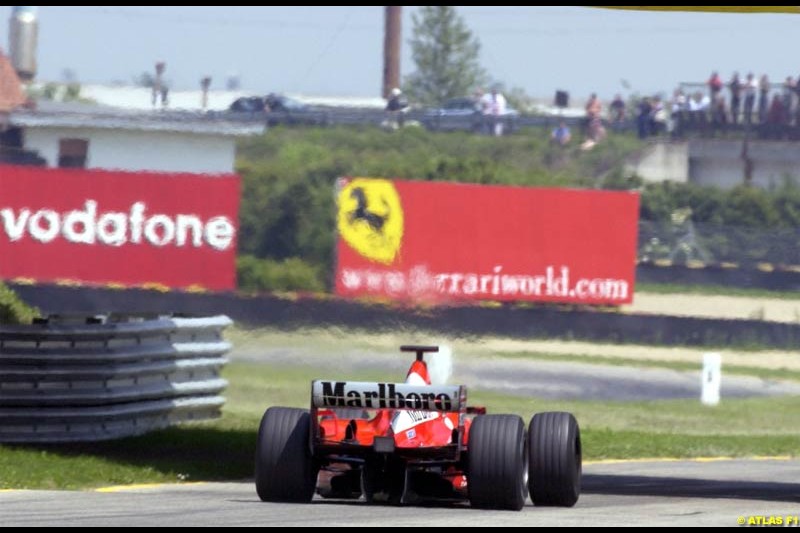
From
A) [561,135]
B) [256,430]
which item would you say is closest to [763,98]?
[561,135]

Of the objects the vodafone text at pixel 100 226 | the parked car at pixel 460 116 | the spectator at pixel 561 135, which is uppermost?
the parked car at pixel 460 116

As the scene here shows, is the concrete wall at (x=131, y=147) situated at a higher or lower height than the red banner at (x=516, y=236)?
higher

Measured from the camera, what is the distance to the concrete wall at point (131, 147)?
17.2 m

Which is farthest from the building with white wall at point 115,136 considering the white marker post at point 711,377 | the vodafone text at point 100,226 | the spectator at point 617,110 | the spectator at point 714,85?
the white marker post at point 711,377

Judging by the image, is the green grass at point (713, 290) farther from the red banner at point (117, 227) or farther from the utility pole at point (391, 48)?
the red banner at point (117, 227)

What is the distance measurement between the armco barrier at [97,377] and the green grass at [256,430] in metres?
0.19

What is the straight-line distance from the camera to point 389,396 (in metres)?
10.8

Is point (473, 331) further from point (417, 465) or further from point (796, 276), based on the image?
point (417, 465)

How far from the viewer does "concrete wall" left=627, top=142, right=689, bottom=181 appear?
18.6 m

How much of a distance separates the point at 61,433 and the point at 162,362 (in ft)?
6.63

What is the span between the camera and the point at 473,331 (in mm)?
17906

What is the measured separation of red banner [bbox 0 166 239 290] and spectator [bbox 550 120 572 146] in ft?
12.0

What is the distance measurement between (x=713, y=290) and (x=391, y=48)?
5.03 m

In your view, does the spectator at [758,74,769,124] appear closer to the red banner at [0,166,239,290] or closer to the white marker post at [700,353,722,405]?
the white marker post at [700,353,722,405]
